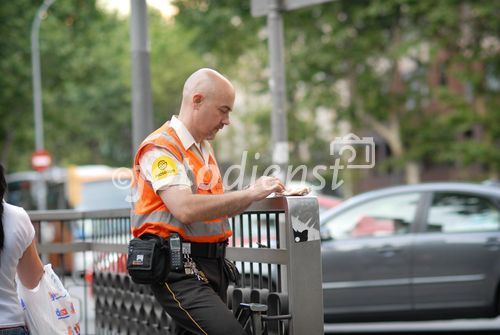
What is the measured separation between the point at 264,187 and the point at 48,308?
1038mm

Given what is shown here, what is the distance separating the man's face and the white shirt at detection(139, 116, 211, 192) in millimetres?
74

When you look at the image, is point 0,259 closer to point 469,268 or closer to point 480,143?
point 469,268

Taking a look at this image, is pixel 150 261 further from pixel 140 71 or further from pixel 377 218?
pixel 377 218

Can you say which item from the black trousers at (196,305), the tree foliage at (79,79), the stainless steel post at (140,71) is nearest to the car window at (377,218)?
the stainless steel post at (140,71)

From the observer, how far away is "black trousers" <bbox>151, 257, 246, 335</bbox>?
3.29 meters

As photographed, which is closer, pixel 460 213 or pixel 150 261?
pixel 150 261

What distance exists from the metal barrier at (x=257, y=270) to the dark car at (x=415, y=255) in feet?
11.3

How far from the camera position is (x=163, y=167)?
10.7 feet

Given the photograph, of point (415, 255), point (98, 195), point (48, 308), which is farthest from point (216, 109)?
point (98, 195)

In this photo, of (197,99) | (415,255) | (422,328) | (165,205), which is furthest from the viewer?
(422,328)

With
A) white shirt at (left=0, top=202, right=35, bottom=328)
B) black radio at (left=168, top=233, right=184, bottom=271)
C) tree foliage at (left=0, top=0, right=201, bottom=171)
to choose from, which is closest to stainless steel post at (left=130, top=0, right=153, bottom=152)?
white shirt at (left=0, top=202, right=35, bottom=328)

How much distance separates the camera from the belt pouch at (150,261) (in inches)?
129

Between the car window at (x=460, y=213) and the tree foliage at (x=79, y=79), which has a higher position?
the tree foliage at (x=79, y=79)

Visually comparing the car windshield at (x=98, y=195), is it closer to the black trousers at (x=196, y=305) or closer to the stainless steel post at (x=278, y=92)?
the stainless steel post at (x=278, y=92)
